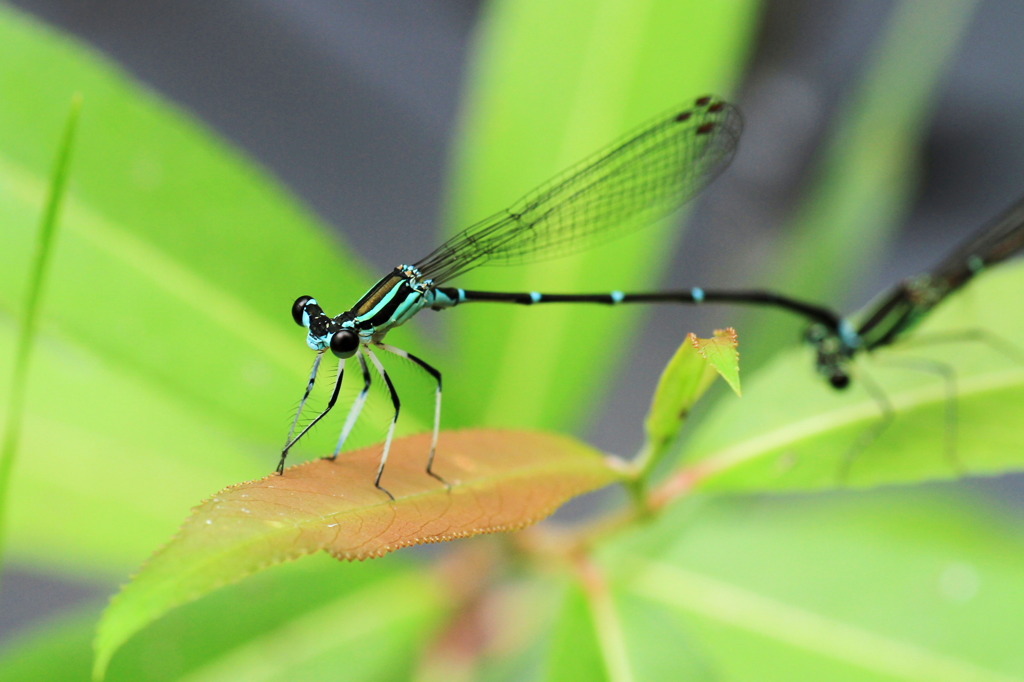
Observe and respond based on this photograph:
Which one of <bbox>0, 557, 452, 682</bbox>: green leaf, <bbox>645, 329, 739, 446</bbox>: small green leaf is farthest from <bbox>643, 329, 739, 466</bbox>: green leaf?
<bbox>0, 557, 452, 682</bbox>: green leaf

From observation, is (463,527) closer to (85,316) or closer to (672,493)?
(672,493)

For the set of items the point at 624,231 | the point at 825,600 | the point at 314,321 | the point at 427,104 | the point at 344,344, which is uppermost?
the point at 427,104

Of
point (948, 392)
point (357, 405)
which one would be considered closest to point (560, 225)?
point (357, 405)

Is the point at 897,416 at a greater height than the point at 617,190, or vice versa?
the point at 617,190

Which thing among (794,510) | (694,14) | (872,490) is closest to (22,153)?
(694,14)

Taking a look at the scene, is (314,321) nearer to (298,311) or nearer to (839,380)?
(298,311)

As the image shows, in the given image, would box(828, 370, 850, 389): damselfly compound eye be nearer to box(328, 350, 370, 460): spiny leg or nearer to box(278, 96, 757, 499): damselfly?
box(278, 96, 757, 499): damselfly
